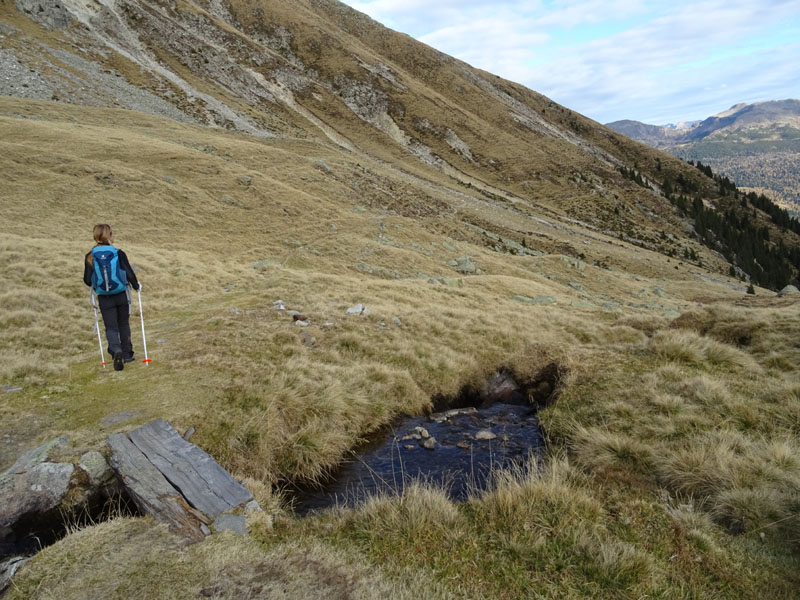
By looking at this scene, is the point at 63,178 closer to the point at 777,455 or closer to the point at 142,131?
the point at 142,131

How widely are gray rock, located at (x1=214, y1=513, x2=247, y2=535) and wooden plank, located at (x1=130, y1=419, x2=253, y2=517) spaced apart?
0.50ft

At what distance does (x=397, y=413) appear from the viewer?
38.3 feet

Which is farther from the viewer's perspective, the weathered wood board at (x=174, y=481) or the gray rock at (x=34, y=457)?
the gray rock at (x=34, y=457)

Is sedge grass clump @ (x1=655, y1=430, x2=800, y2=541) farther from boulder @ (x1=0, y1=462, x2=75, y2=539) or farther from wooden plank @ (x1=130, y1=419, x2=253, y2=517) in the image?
boulder @ (x1=0, y1=462, x2=75, y2=539)

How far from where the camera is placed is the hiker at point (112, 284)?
971 centimetres

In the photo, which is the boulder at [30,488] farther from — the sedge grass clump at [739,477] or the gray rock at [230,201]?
the gray rock at [230,201]

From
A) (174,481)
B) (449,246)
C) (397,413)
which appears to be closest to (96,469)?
(174,481)

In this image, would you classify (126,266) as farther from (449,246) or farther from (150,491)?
(449,246)

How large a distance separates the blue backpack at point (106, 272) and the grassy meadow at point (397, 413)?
6.62 feet

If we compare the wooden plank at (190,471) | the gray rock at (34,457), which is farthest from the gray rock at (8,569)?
the wooden plank at (190,471)

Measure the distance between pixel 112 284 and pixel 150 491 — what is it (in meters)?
6.01

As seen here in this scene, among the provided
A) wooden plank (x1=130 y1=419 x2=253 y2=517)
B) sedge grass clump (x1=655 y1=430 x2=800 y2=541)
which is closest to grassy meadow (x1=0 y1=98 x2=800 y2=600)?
sedge grass clump (x1=655 y1=430 x2=800 y2=541)

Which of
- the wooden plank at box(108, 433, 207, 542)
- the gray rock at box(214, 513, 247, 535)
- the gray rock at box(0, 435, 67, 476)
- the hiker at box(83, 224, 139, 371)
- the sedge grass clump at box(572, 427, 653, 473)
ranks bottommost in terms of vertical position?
the sedge grass clump at box(572, 427, 653, 473)

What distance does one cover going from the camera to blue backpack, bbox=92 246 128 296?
9672 mm
